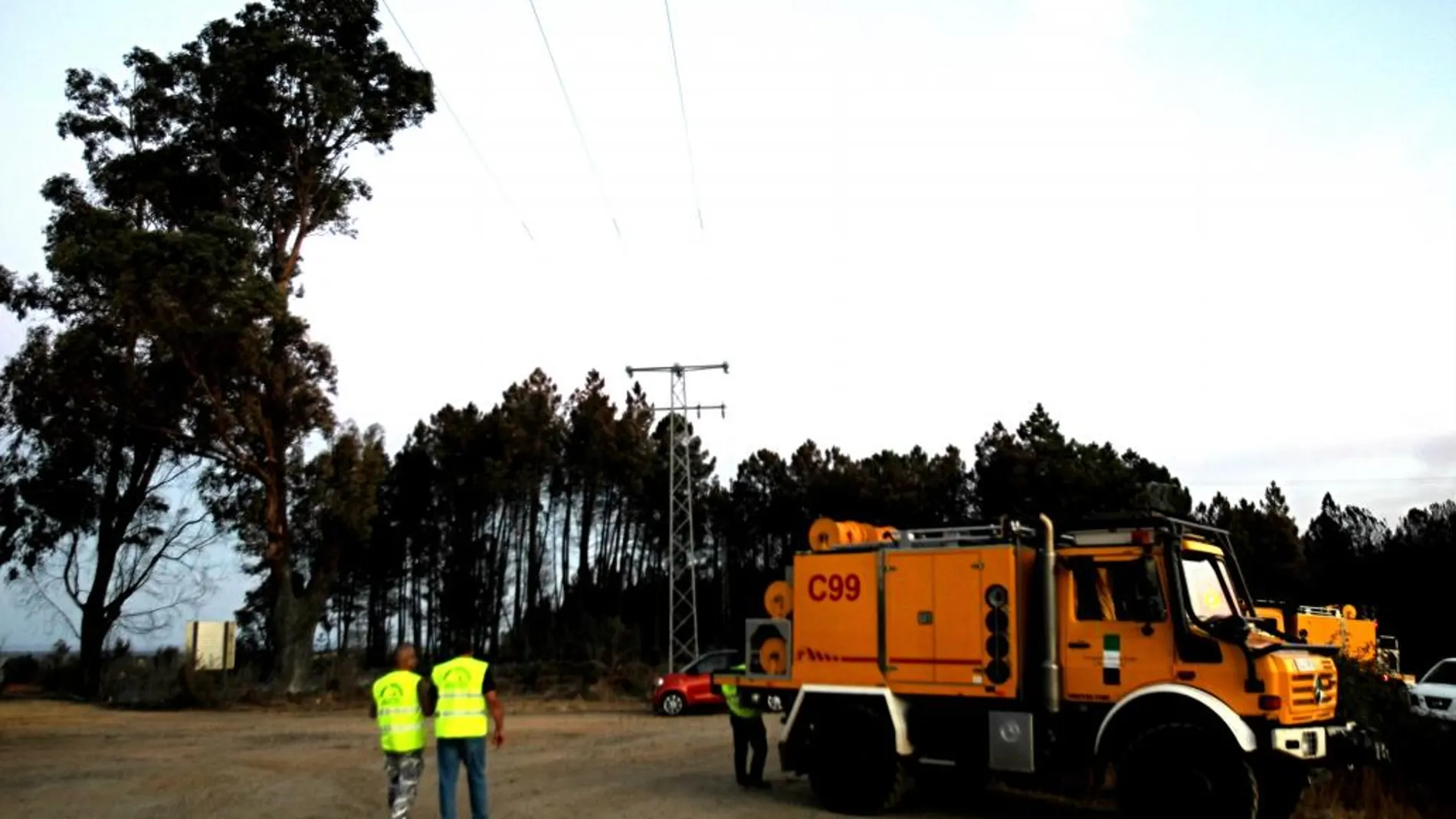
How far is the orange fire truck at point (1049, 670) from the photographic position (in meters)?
10.1

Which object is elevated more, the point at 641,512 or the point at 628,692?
the point at 641,512

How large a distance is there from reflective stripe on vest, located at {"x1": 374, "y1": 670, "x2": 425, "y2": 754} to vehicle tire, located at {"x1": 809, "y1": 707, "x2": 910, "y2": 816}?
14.9 ft

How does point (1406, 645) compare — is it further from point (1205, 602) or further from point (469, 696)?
point (469, 696)

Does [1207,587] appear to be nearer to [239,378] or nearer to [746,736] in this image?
[746,736]

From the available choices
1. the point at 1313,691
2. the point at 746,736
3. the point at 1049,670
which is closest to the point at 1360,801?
the point at 1313,691

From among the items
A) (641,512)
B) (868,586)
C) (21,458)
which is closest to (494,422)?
(641,512)

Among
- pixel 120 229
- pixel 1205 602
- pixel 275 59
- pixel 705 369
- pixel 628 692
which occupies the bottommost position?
pixel 628 692

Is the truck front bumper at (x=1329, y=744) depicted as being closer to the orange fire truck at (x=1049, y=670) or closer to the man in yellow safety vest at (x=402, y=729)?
the orange fire truck at (x=1049, y=670)

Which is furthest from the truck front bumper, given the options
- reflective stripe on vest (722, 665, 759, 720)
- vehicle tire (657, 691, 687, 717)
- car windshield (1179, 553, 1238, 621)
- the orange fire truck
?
vehicle tire (657, 691, 687, 717)

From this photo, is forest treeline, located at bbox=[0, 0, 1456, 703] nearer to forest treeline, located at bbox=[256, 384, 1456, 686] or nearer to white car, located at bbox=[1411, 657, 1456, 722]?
forest treeline, located at bbox=[256, 384, 1456, 686]

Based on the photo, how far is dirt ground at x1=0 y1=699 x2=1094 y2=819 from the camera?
12.6 metres

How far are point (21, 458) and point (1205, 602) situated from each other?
4309cm

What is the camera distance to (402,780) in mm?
10234

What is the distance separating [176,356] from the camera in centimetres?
3769
